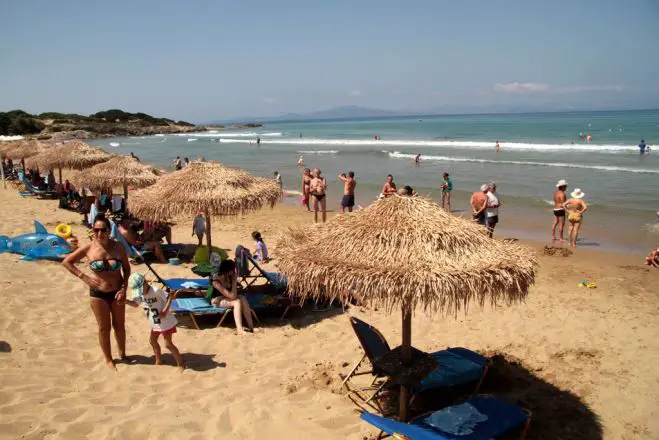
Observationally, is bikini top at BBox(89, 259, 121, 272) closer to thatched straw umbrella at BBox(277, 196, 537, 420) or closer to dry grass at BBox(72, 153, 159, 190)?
thatched straw umbrella at BBox(277, 196, 537, 420)

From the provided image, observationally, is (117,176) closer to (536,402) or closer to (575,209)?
(536,402)

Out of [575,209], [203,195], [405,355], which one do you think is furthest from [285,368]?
[575,209]

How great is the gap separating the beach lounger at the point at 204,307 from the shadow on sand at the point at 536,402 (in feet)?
8.04

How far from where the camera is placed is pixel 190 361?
547 cm

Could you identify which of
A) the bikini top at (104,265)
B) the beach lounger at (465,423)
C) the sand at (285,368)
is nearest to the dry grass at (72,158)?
the sand at (285,368)

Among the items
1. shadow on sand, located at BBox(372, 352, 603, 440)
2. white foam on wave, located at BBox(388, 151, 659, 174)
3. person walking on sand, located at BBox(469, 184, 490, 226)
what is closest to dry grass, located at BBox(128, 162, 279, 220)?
shadow on sand, located at BBox(372, 352, 603, 440)

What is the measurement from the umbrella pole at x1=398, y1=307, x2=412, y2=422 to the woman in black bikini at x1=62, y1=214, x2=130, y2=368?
112 inches

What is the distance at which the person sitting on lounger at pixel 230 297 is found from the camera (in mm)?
6227

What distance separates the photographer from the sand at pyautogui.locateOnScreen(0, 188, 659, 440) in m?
4.20

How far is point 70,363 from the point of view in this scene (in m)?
5.05

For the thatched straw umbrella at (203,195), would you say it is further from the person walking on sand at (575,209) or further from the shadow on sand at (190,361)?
the person walking on sand at (575,209)

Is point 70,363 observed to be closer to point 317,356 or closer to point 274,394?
point 274,394

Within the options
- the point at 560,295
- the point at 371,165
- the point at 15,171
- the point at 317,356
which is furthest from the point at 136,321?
the point at 371,165

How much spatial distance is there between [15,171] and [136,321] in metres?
19.1
